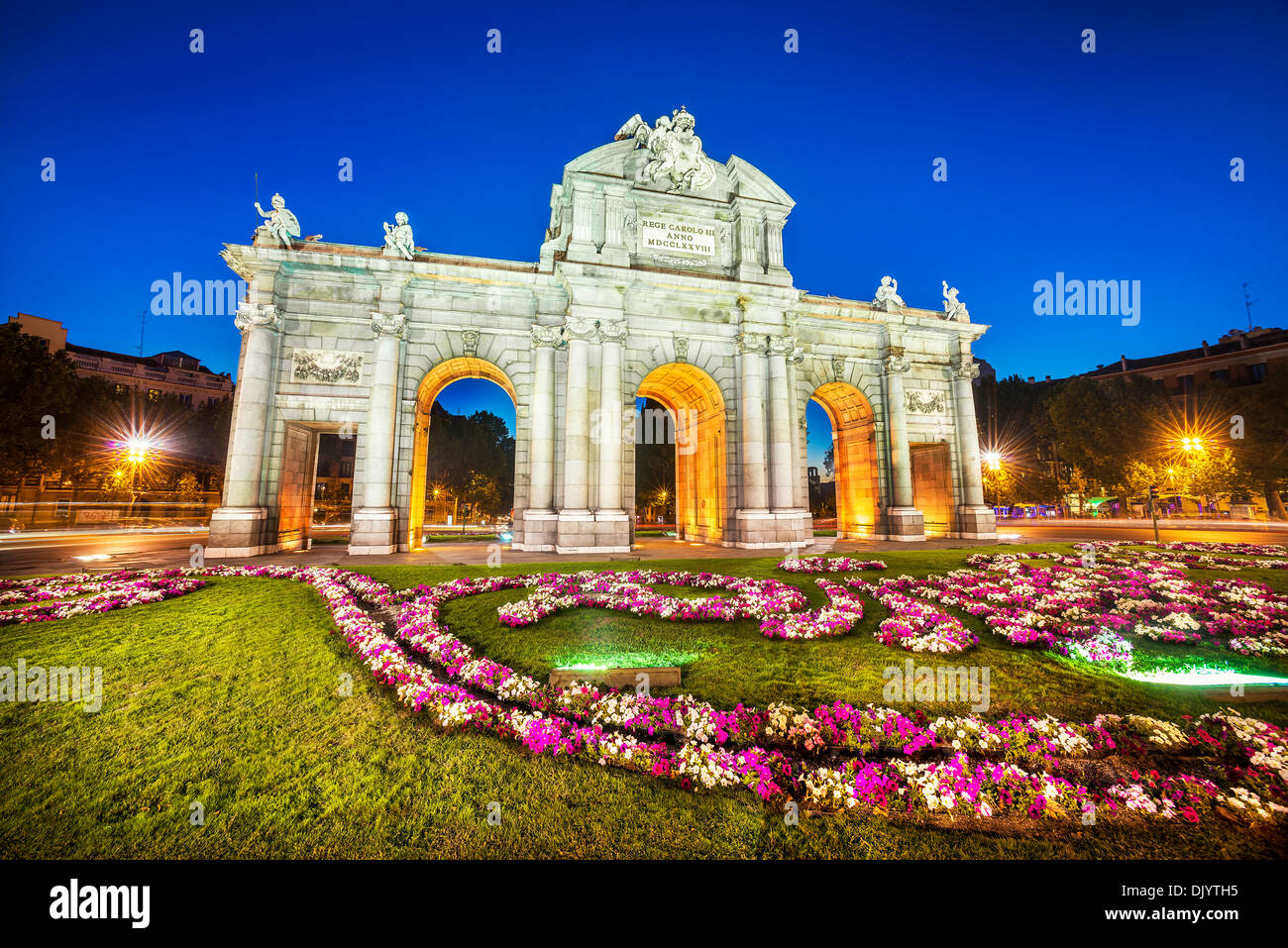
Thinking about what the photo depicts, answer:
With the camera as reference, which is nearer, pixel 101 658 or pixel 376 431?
pixel 101 658

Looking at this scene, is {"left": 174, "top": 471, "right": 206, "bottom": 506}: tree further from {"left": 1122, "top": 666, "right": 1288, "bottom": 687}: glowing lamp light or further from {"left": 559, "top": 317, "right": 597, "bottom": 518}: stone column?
{"left": 1122, "top": 666, "right": 1288, "bottom": 687}: glowing lamp light

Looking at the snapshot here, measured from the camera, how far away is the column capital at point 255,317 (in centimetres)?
1802

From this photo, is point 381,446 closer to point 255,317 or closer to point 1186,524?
point 255,317

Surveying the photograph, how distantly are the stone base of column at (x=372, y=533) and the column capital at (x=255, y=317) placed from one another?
7863 millimetres

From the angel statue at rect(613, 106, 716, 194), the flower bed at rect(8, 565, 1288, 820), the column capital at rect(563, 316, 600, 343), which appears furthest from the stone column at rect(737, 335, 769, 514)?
the flower bed at rect(8, 565, 1288, 820)

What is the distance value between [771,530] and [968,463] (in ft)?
Answer: 41.3

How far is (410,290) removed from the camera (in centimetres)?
1984

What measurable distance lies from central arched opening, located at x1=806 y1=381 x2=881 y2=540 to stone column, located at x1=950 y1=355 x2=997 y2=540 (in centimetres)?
437

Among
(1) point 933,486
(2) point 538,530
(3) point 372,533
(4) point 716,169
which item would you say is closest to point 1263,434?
(1) point 933,486

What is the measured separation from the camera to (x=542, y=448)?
64.1 feet

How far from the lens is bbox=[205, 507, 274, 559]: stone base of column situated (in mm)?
16719

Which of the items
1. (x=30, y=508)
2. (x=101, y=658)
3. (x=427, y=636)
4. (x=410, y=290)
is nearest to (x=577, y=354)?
(x=410, y=290)
